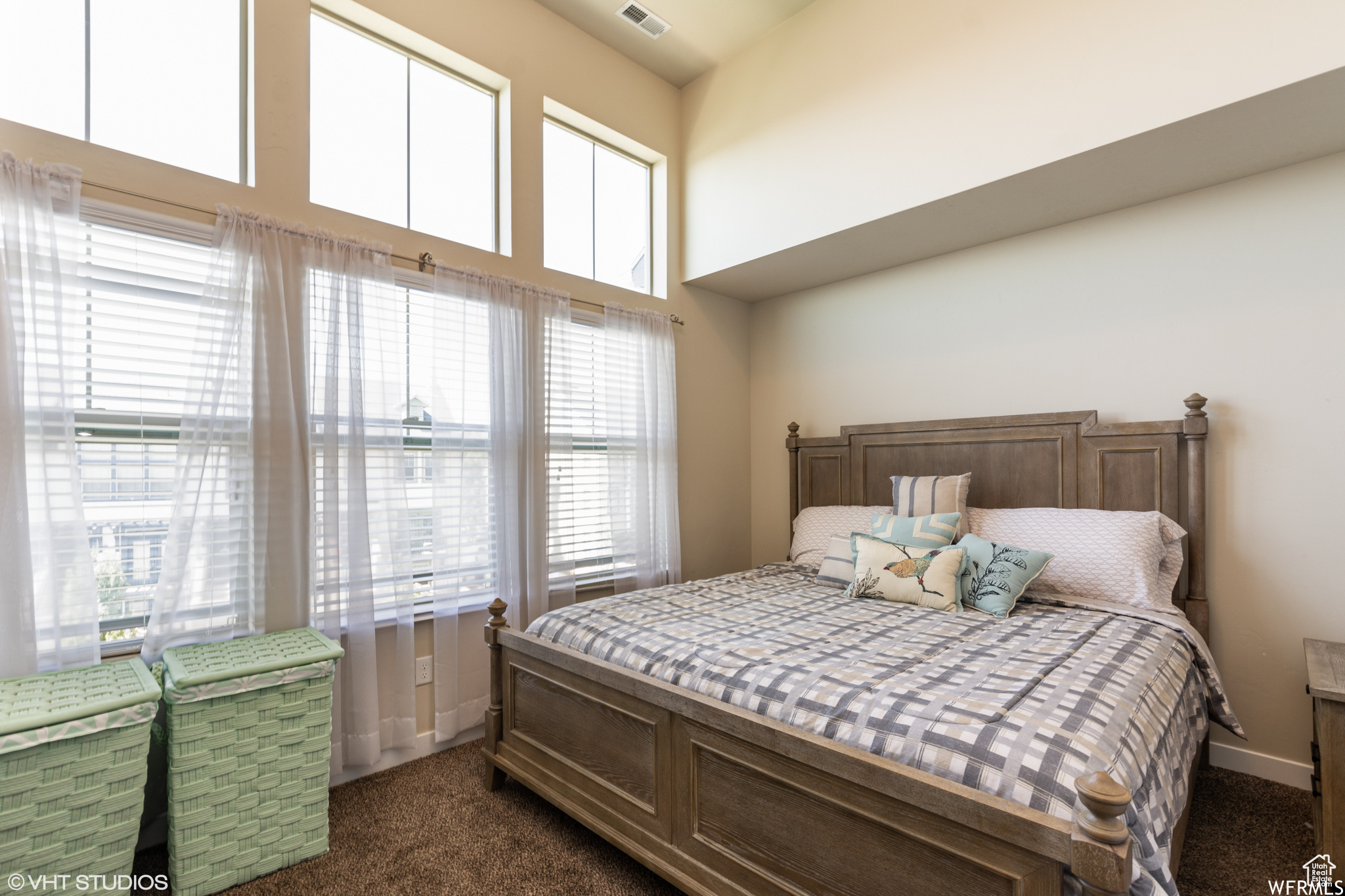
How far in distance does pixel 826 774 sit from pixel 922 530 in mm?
1581

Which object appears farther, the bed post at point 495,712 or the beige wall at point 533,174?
the bed post at point 495,712

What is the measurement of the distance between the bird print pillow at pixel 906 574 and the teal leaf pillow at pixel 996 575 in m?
0.06

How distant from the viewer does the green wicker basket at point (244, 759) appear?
1.73m

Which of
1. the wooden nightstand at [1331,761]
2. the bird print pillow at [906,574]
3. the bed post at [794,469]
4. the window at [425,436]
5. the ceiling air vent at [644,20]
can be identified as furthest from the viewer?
the bed post at [794,469]

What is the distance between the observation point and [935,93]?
102 inches

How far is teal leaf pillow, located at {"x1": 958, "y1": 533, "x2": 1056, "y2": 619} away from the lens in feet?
7.50

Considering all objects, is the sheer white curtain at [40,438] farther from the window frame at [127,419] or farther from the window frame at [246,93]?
the window frame at [246,93]

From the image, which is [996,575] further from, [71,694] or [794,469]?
[71,694]

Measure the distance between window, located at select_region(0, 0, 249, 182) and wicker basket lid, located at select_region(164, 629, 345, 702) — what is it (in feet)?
5.44

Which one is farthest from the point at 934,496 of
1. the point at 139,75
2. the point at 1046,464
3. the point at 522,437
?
the point at 139,75

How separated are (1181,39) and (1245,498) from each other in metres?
1.74

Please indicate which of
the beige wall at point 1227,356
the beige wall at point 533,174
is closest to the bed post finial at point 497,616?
the beige wall at point 533,174

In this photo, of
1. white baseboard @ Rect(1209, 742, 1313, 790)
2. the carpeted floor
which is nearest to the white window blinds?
the carpeted floor

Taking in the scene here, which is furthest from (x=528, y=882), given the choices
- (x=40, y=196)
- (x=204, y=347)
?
(x=40, y=196)
